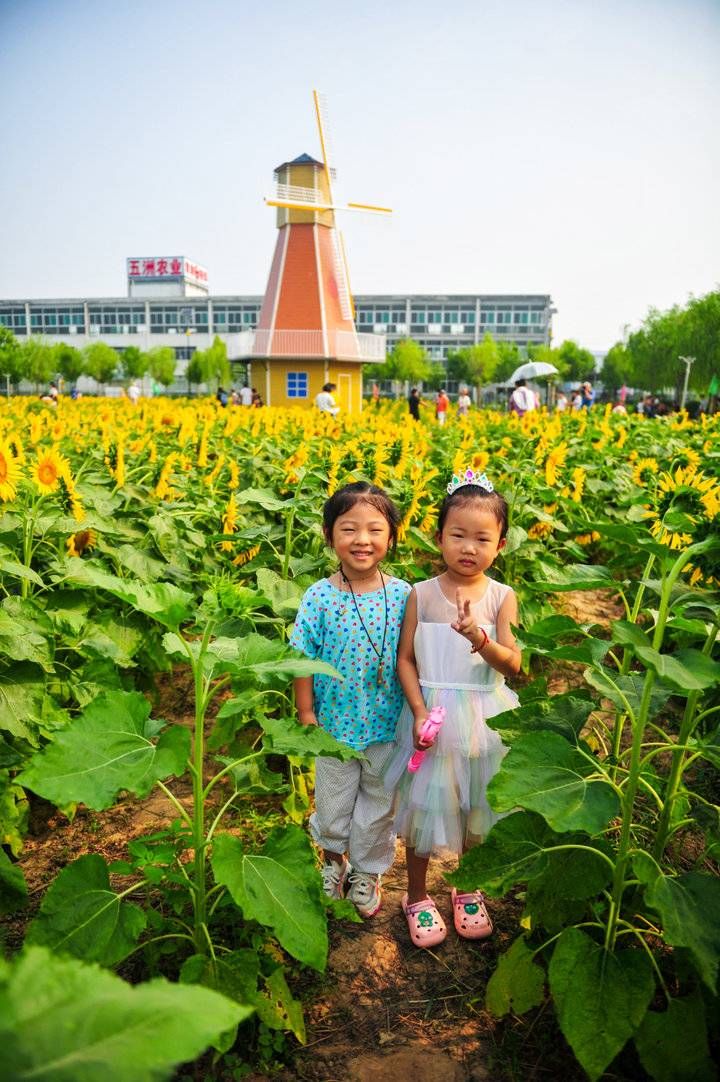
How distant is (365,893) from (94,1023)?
66.6 inches

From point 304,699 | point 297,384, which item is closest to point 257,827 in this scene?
point 304,699

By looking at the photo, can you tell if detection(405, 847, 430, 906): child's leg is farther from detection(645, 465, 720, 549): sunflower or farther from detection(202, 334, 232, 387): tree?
detection(202, 334, 232, 387): tree

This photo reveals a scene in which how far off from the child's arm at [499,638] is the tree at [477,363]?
2245 inches

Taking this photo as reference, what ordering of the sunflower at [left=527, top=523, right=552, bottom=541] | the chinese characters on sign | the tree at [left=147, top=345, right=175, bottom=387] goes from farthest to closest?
the chinese characters on sign, the tree at [left=147, top=345, right=175, bottom=387], the sunflower at [left=527, top=523, right=552, bottom=541]

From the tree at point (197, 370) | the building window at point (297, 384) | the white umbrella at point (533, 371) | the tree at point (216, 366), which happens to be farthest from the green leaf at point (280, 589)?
the tree at point (197, 370)

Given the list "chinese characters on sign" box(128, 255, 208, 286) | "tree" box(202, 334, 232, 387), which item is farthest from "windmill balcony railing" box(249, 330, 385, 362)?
"chinese characters on sign" box(128, 255, 208, 286)

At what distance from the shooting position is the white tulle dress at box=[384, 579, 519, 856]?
1927mm

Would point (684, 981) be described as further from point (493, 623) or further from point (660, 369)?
point (660, 369)

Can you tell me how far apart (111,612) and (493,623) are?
1.26 m

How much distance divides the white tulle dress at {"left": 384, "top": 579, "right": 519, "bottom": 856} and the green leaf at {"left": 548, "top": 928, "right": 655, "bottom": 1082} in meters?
0.50

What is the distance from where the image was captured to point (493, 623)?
6.72 feet

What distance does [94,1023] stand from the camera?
0.55m

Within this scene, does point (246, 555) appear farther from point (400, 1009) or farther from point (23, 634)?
point (400, 1009)

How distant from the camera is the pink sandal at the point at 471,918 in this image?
6.54 ft
